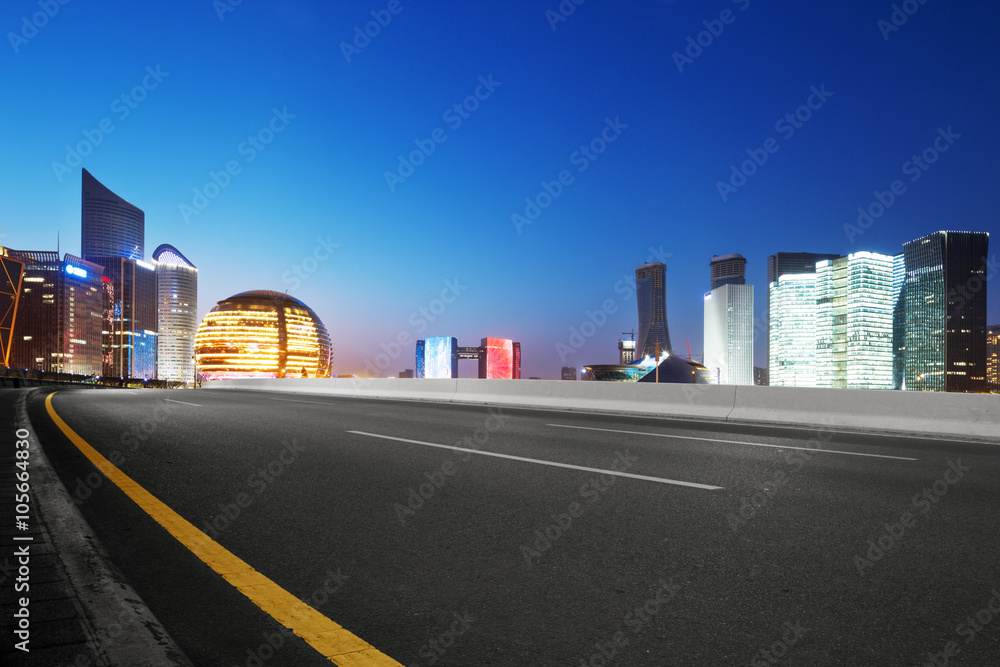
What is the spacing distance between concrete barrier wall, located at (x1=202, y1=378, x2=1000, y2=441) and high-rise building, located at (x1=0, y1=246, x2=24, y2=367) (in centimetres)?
10456

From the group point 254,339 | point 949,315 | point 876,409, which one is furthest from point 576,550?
point 949,315

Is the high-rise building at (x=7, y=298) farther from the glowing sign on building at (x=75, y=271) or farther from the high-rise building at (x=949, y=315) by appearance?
the high-rise building at (x=949, y=315)

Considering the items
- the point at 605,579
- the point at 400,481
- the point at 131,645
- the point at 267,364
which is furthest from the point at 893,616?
the point at 267,364

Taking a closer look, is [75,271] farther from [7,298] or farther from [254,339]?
[7,298]

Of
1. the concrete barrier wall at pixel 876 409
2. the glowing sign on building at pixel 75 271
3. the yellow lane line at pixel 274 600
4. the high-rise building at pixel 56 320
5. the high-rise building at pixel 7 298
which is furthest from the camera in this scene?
the high-rise building at pixel 56 320

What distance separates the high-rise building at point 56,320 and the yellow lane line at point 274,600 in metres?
194

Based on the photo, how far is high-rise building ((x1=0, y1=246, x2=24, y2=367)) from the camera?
9294 cm

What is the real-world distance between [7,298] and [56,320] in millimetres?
81387

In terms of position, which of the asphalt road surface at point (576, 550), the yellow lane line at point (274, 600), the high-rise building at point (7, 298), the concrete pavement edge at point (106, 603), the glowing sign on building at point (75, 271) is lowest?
the asphalt road surface at point (576, 550)

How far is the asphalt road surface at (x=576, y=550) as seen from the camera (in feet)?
8.07

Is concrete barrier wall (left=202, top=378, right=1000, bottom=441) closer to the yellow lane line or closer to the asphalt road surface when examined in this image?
the asphalt road surface

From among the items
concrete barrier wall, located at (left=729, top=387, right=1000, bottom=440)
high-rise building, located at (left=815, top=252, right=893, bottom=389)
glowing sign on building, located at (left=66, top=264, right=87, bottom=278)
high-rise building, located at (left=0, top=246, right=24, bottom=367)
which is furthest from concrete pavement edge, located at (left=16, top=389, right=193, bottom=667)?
high-rise building, located at (left=815, top=252, right=893, bottom=389)

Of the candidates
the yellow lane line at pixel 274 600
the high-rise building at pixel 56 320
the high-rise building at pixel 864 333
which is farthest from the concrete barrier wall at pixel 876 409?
the high-rise building at pixel 864 333

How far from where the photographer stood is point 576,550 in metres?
3.64
